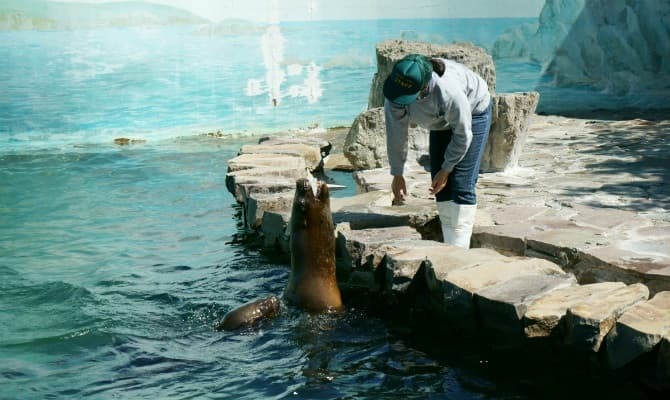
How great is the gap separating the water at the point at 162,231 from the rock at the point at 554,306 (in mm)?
349

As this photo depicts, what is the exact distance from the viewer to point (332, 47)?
16109 millimetres

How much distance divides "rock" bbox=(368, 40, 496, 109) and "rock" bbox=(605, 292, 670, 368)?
5.54 metres

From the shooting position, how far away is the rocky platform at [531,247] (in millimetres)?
4121

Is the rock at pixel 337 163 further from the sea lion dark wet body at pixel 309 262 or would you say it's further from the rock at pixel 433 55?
the sea lion dark wet body at pixel 309 262

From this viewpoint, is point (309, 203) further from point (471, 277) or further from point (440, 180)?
point (471, 277)

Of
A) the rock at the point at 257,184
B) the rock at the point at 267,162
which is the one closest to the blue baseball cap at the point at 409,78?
the rock at the point at 257,184

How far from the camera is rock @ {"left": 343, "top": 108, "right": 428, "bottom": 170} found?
9.33 meters

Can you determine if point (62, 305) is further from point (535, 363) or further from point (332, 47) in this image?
point (332, 47)

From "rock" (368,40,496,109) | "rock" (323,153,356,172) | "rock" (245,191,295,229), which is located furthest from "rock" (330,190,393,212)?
"rock" (323,153,356,172)

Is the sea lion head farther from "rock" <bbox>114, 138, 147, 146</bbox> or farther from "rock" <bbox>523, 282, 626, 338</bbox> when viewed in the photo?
"rock" <bbox>114, 138, 147, 146</bbox>

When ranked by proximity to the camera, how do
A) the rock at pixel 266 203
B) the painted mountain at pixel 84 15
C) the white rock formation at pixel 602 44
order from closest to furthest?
1. the rock at pixel 266 203
2. the white rock formation at pixel 602 44
3. the painted mountain at pixel 84 15

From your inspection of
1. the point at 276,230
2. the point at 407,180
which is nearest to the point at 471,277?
the point at 276,230

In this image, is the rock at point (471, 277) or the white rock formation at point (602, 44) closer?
the rock at point (471, 277)

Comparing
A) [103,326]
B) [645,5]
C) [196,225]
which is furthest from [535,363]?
[645,5]
